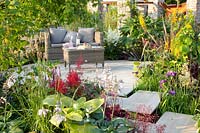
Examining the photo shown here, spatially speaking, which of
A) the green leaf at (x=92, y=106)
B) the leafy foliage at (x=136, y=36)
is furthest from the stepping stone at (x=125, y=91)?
the leafy foliage at (x=136, y=36)

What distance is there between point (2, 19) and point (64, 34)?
5.41m

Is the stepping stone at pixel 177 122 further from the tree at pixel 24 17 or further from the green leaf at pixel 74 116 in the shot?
the tree at pixel 24 17

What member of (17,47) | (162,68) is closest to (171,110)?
(162,68)

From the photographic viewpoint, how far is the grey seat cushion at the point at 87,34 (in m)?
8.01

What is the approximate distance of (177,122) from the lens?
3332 mm

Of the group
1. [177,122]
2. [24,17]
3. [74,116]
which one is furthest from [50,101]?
[177,122]

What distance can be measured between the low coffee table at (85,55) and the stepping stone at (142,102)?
2.30 meters

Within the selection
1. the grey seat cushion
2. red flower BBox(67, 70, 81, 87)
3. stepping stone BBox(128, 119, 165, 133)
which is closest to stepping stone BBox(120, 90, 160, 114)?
stepping stone BBox(128, 119, 165, 133)

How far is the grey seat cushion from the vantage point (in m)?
8.01

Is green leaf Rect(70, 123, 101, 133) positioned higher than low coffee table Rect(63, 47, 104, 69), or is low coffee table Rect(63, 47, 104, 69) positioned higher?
low coffee table Rect(63, 47, 104, 69)

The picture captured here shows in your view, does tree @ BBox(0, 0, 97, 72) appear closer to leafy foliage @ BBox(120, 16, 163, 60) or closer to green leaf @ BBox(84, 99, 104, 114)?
green leaf @ BBox(84, 99, 104, 114)

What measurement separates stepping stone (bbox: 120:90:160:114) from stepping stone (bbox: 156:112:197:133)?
0.66ft

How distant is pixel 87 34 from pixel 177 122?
5.08 m

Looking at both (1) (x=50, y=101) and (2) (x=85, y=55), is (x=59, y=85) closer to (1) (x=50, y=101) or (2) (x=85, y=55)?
(1) (x=50, y=101)
